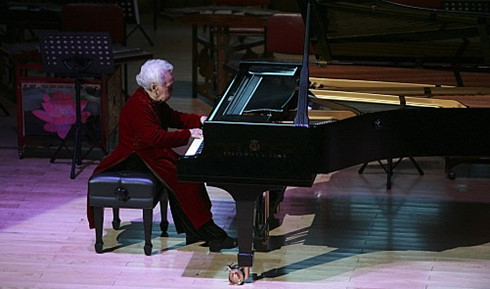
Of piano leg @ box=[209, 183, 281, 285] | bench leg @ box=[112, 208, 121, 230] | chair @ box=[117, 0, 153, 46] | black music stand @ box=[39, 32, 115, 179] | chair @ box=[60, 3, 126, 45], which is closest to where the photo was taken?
piano leg @ box=[209, 183, 281, 285]

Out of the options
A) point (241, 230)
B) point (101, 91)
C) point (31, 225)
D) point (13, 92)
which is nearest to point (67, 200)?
→ point (31, 225)

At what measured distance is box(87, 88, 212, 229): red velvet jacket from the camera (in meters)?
6.23

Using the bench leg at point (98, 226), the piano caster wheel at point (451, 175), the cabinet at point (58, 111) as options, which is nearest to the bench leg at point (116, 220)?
the bench leg at point (98, 226)

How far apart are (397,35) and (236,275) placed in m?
2.12

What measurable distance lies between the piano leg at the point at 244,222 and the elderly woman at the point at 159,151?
47 cm

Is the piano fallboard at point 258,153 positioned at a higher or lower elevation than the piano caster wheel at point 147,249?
higher

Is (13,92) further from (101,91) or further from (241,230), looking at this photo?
(241,230)

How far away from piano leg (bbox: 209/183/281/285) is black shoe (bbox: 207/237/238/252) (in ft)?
1.49

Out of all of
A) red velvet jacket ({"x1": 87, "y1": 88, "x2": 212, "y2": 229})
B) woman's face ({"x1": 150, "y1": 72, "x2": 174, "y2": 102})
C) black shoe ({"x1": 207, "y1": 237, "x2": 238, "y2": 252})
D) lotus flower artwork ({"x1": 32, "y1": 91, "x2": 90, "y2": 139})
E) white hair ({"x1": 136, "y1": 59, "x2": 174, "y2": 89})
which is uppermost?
white hair ({"x1": 136, "y1": 59, "x2": 174, "y2": 89})

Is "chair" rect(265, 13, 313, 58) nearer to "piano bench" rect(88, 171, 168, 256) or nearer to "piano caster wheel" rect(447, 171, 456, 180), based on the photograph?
"piano caster wheel" rect(447, 171, 456, 180)

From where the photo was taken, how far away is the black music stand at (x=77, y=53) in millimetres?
7664

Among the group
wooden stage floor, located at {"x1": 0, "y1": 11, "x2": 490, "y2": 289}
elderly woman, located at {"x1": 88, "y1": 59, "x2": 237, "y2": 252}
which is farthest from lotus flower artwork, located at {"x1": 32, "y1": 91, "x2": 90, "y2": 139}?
elderly woman, located at {"x1": 88, "y1": 59, "x2": 237, "y2": 252}

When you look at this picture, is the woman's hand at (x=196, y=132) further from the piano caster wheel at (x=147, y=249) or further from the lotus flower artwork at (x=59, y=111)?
the lotus flower artwork at (x=59, y=111)

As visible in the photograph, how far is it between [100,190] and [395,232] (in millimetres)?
1895
